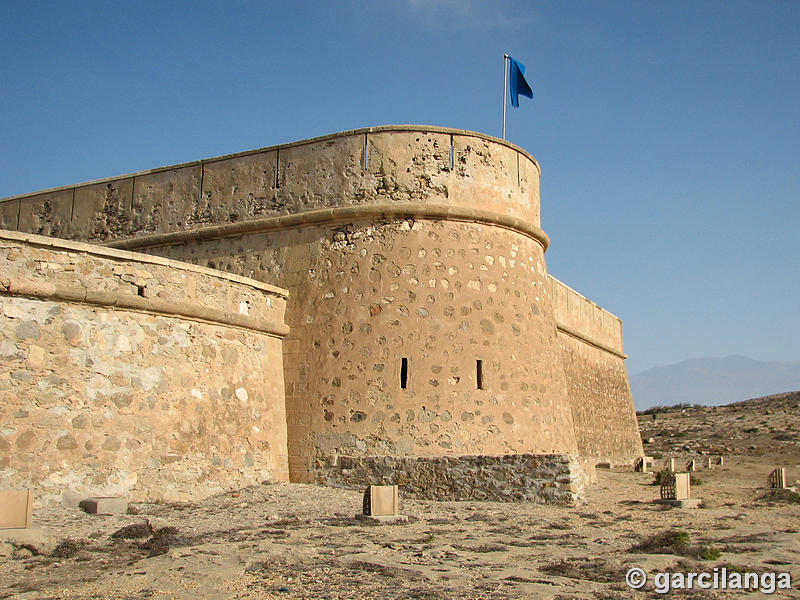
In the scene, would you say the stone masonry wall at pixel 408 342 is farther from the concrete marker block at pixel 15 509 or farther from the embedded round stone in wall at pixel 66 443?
the concrete marker block at pixel 15 509

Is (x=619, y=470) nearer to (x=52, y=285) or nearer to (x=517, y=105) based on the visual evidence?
(x=517, y=105)

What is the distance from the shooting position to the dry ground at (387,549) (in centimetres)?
546

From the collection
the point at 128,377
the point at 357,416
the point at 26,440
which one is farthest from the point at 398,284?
the point at 26,440

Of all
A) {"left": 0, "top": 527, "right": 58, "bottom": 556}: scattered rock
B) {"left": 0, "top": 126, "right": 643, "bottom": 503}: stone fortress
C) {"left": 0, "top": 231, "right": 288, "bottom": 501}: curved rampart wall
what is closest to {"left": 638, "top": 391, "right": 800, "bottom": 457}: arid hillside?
{"left": 0, "top": 126, "right": 643, "bottom": 503}: stone fortress

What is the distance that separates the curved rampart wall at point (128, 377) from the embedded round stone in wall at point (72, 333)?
1cm

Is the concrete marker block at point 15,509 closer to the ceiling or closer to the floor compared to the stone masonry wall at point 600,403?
closer to the floor

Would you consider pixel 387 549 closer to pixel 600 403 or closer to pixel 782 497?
pixel 782 497

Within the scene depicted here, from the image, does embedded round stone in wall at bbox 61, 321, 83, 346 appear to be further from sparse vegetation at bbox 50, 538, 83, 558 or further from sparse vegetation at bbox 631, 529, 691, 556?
sparse vegetation at bbox 631, 529, 691, 556

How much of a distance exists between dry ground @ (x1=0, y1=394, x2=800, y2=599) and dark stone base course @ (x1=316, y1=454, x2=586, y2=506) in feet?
0.75

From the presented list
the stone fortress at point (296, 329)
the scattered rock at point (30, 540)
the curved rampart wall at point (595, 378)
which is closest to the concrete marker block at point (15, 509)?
the scattered rock at point (30, 540)

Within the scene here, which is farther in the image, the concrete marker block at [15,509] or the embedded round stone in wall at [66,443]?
the embedded round stone in wall at [66,443]

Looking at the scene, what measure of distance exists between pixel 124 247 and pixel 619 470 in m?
11.5

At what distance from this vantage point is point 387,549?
6.85 metres

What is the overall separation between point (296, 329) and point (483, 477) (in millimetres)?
3718
